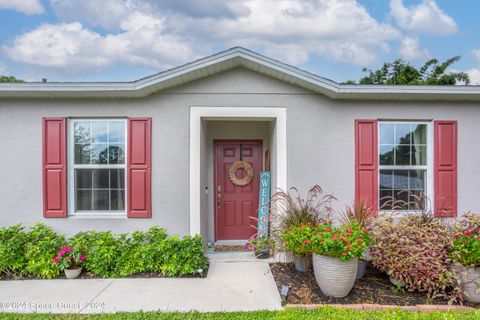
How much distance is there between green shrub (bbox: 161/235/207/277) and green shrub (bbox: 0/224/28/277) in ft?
6.80

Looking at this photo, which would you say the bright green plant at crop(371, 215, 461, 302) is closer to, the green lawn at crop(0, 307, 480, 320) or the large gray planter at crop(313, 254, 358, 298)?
the green lawn at crop(0, 307, 480, 320)

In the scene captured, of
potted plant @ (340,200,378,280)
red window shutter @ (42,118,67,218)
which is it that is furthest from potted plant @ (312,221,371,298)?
red window shutter @ (42,118,67,218)

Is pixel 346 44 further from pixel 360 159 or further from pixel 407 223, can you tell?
pixel 407 223

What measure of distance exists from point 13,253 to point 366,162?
5596 millimetres

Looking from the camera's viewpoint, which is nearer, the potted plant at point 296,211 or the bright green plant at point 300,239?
the bright green plant at point 300,239

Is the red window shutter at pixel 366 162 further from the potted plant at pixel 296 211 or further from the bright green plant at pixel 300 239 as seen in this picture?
the bright green plant at pixel 300 239

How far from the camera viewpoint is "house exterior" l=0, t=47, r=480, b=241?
13.8 ft

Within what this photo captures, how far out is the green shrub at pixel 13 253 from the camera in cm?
368

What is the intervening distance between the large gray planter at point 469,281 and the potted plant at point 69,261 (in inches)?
198

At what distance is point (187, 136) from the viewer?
427 cm

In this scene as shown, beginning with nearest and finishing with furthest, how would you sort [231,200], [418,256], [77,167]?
1. [418,256]
2. [77,167]
3. [231,200]

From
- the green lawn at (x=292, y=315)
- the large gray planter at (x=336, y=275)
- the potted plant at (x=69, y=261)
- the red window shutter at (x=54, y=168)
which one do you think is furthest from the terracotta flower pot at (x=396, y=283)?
the red window shutter at (x=54, y=168)

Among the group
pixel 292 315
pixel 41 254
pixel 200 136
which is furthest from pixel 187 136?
pixel 292 315

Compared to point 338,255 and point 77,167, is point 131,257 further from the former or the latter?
point 338,255
